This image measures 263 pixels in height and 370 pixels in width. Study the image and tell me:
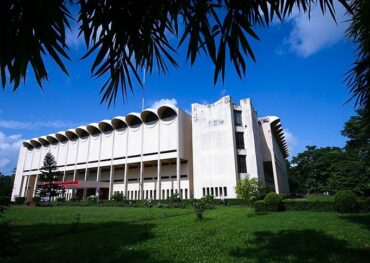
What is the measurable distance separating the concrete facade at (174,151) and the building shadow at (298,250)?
29.9 metres

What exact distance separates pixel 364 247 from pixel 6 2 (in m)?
8.92

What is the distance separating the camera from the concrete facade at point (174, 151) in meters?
39.5

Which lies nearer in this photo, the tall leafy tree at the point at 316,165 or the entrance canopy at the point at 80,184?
the entrance canopy at the point at 80,184

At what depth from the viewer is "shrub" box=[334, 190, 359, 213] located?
16672 mm

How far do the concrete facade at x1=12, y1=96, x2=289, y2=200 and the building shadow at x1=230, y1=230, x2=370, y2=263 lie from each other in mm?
29939

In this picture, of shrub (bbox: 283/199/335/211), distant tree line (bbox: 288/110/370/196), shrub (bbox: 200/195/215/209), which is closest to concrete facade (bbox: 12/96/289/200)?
distant tree line (bbox: 288/110/370/196)

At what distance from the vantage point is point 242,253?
20.7ft

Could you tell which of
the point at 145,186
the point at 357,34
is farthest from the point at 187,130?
the point at 357,34

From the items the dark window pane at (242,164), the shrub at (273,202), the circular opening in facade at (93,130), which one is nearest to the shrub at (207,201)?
the shrub at (273,202)

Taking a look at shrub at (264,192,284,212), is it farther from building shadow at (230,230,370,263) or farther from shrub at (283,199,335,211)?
building shadow at (230,230,370,263)

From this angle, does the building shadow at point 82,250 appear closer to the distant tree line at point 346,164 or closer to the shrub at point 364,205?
the distant tree line at point 346,164

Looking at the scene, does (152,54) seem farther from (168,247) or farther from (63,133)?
(63,133)

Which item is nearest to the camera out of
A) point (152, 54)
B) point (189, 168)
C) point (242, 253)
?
point (152, 54)

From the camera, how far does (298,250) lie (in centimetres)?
646
